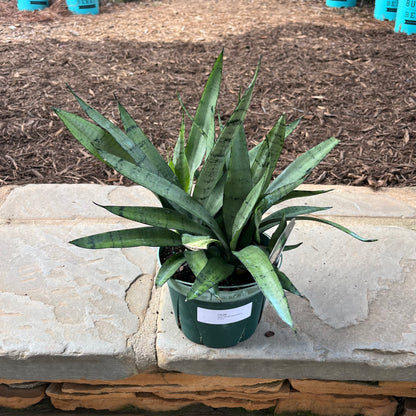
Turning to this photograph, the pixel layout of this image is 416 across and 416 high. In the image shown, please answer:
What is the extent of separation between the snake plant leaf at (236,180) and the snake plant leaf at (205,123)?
15 centimetres

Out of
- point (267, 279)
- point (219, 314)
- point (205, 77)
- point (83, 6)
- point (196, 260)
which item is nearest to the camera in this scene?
point (267, 279)

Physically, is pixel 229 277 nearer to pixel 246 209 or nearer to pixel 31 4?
pixel 246 209

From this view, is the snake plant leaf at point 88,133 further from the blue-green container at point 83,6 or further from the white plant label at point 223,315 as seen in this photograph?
the blue-green container at point 83,6

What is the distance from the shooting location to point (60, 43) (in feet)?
14.1

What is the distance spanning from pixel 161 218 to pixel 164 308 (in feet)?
1.62

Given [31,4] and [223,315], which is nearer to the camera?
[223,315]

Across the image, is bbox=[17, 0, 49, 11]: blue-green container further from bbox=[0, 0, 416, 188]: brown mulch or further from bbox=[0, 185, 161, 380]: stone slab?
bbox=[0, 185, 161, 380]: stone slab

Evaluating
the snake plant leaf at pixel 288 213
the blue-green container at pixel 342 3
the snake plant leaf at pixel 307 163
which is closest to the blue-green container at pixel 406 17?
the blue-green container at pixel 342 3

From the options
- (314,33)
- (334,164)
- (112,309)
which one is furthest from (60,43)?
(112,309)

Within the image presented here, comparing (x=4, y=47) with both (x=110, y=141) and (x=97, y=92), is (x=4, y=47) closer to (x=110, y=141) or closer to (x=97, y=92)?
(x=97, y=92)

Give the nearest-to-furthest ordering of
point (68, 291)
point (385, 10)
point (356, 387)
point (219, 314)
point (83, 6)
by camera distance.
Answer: point (219, 314), point (356, 387), point (68, 291), point (385, 10), point (83, 6)

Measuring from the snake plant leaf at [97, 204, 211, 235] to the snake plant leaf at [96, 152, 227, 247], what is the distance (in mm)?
56

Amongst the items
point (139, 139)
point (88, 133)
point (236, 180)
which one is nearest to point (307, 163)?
point (236, 180)

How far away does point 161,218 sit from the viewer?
125 centimetres
